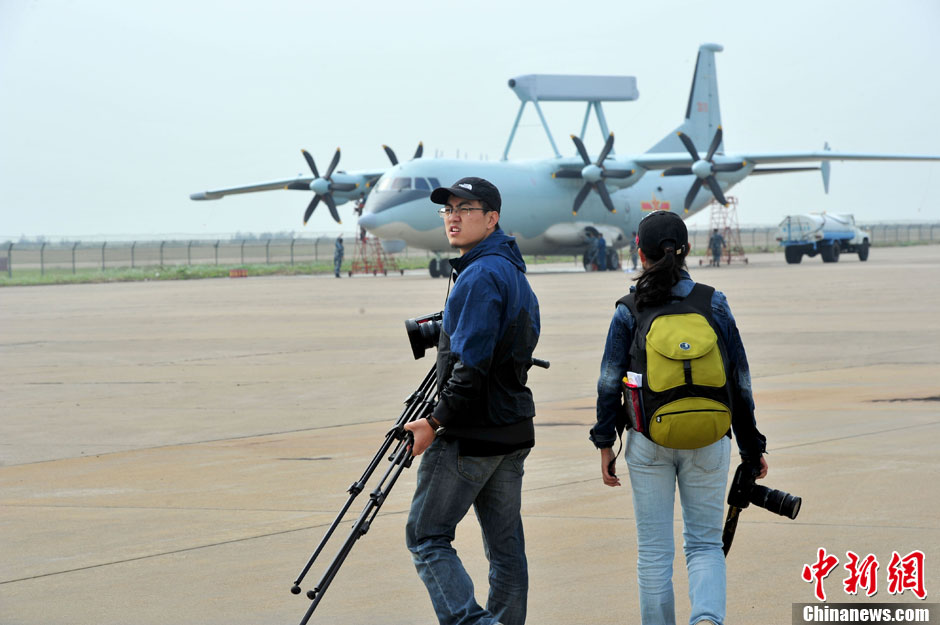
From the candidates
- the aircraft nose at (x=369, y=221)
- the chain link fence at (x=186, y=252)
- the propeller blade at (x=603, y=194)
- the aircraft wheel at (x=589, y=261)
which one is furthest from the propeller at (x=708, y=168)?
the chain link fence at (x=186, y=252)

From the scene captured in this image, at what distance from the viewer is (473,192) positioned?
14.7ft

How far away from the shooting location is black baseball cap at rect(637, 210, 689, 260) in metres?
4.46

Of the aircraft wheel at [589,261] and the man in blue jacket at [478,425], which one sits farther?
the aircraft wheel at [589,261]

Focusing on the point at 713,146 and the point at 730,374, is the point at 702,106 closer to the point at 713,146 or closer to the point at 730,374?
the point at 713,146

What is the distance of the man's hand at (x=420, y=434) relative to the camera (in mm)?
4195

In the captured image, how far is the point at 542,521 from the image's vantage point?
6387mm

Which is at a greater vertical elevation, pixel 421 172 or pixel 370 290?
A: pixel 421 172

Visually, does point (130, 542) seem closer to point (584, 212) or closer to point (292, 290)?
point (292, 290)

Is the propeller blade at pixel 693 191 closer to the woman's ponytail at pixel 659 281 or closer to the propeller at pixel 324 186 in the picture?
the propeller at pixel 324 186

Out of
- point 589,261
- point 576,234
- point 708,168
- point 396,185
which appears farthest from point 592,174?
point 396,185

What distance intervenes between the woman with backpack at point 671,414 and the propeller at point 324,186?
150 ft

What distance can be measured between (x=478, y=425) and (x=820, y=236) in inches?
2116

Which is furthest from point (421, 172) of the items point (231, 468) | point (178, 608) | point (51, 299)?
point (178, 608)

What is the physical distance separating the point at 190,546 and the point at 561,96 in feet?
182
